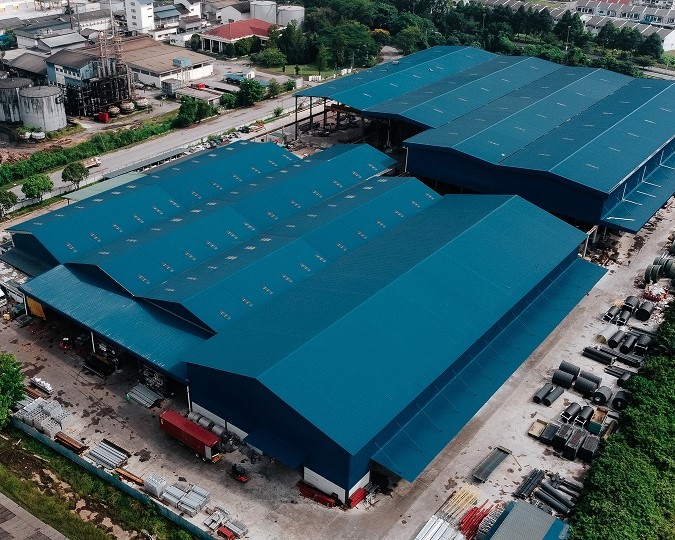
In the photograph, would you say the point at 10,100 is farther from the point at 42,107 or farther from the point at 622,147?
the point at 622,147

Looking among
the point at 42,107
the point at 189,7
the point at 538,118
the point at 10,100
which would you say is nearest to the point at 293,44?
the point at 189,7

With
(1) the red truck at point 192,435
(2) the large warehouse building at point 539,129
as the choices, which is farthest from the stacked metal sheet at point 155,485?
(2) the large warehouse building at point 539,129

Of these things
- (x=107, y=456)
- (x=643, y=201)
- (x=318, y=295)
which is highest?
(x=318, y=295)

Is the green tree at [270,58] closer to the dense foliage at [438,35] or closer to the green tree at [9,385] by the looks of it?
the dense foliage at [438,35]

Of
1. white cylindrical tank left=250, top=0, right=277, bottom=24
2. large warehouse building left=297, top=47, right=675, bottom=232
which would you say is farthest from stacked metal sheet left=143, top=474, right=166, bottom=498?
white cylindrical tank left=250, top=0, right=277, bottom=24

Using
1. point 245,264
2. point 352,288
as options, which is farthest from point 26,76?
point 352,288

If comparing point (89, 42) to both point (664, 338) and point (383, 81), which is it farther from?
point (664, 338)
